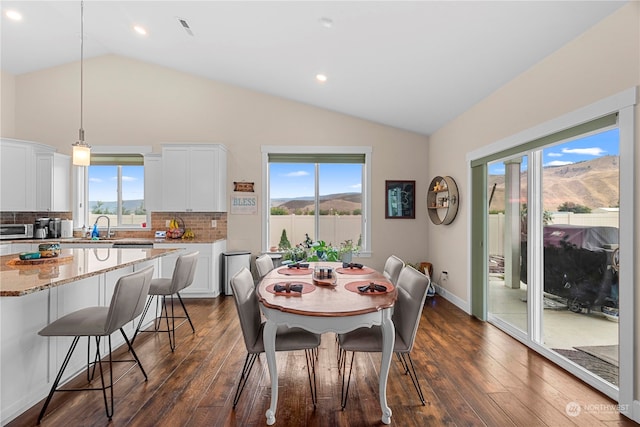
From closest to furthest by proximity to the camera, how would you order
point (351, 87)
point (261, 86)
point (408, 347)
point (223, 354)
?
point (408, 347), point (223, 354), point (351, 87), point (261, 86)

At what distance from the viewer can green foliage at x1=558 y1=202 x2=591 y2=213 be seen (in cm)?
237

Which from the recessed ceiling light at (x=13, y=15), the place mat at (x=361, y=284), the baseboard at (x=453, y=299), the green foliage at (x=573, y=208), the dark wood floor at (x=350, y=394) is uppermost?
the recessed ceiling light at (x=13, y=15)

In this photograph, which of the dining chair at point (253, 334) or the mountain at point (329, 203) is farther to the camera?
the mountain at point (329, 203)

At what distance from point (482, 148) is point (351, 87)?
182 cm

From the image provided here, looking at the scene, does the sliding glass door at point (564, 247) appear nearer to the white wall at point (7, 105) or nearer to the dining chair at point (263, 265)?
the dining chair at point (263, 265)

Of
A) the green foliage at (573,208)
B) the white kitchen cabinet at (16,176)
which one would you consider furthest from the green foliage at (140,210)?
the green foliage at (573,208)

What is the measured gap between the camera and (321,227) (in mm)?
5199

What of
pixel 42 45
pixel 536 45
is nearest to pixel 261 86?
pixel 42 45

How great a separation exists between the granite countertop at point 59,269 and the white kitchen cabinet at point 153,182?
6.17ft

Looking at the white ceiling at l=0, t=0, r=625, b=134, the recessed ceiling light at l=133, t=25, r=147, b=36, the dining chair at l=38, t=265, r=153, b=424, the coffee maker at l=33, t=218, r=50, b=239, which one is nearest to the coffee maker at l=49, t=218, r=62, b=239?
the coffee maker at l=33, t=218, r=50, b=239

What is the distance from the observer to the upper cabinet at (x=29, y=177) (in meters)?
4.43

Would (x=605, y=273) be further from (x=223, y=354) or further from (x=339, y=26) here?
(x=223, y=354)

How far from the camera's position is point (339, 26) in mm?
2779

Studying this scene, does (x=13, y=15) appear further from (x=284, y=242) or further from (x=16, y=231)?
(x=284, y=242)
